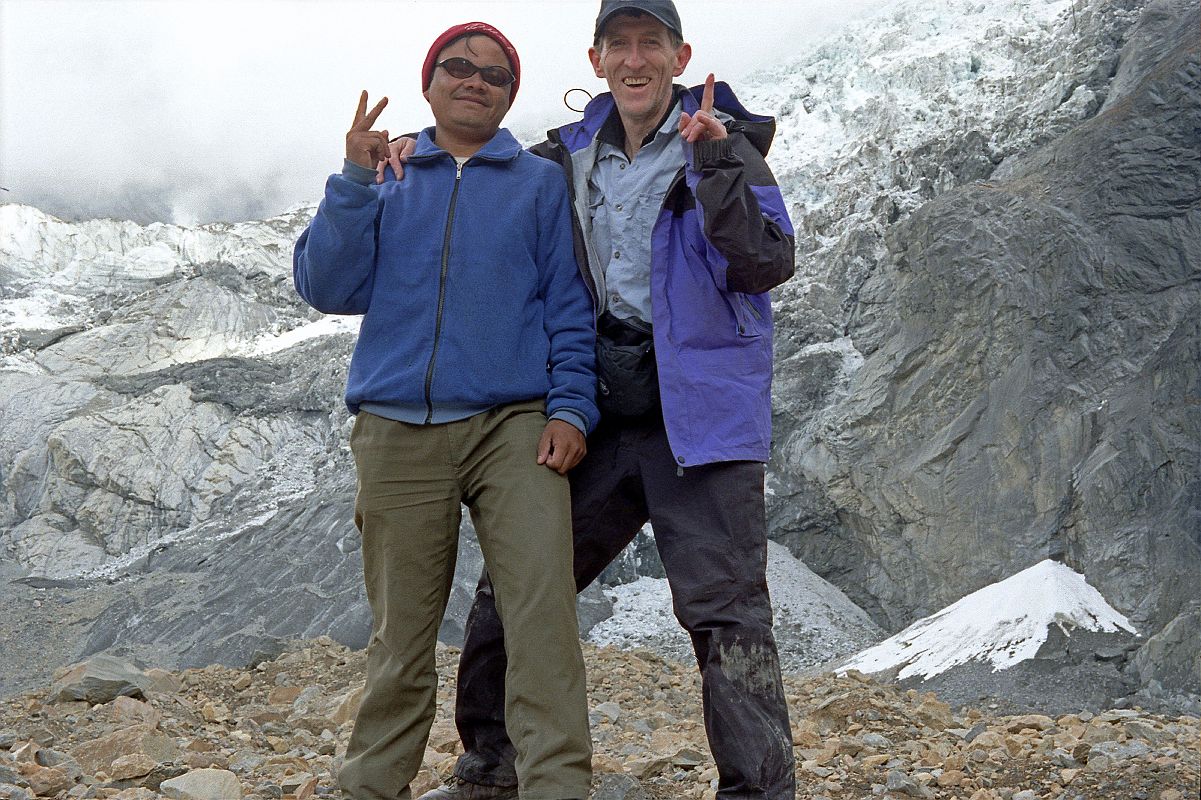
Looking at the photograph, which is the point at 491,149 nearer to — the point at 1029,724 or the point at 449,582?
the point at 449,582

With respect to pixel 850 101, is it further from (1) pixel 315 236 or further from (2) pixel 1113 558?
(1) pixel 315 236

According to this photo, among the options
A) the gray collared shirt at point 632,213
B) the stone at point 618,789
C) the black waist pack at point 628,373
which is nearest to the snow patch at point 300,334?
the stone at point 618,789

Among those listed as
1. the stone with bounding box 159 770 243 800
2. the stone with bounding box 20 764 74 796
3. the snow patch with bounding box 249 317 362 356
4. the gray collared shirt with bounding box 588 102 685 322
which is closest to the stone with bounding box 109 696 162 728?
the stone with bounding box 20 764 74 796

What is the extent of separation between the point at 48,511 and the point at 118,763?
2804 inches

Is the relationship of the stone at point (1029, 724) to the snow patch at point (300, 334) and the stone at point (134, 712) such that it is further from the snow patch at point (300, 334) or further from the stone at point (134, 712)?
the snow patch at point (300, 334)

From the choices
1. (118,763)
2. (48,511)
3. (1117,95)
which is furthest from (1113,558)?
(48,511)

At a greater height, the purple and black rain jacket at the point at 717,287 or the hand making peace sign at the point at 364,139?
the hand making peace sign at the point at 364,139

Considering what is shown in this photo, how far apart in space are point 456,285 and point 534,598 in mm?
1062

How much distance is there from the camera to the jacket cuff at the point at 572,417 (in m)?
3.33

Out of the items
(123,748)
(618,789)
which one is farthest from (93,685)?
(618,789)

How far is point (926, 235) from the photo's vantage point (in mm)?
35938

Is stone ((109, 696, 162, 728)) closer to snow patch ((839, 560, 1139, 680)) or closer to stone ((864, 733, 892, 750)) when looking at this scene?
stone ((864, 733, 892, 750))

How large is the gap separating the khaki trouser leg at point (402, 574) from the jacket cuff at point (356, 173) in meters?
0.80

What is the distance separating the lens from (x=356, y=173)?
133 inches
